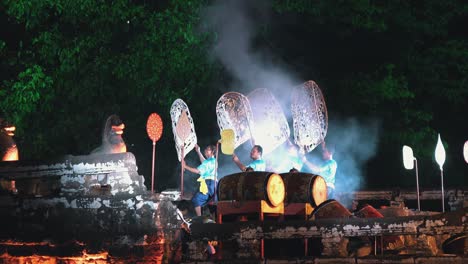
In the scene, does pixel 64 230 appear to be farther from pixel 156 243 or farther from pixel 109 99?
pixel 109 99

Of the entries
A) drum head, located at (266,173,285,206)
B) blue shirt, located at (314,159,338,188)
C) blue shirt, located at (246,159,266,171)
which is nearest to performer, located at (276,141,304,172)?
blue shirt, located at (314,159,338,188)

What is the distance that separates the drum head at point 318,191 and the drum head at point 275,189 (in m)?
0.57

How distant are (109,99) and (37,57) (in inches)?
84.5

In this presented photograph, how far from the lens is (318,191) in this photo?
11.5 meters

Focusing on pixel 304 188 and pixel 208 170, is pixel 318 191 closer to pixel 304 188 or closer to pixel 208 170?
pixel 304 188

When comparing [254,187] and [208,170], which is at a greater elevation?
[208,170]

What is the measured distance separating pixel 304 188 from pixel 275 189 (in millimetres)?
658

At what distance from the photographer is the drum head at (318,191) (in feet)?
37.4

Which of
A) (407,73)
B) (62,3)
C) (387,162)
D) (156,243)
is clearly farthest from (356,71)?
(156,243)

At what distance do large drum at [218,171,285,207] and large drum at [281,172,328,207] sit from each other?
0.35m

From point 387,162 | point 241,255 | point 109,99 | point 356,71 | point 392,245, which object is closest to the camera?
point 241,255

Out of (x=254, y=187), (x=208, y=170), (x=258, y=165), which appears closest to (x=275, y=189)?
(x=254, y=187)

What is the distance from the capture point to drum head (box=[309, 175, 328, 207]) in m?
11.4

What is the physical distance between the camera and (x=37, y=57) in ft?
56.4
